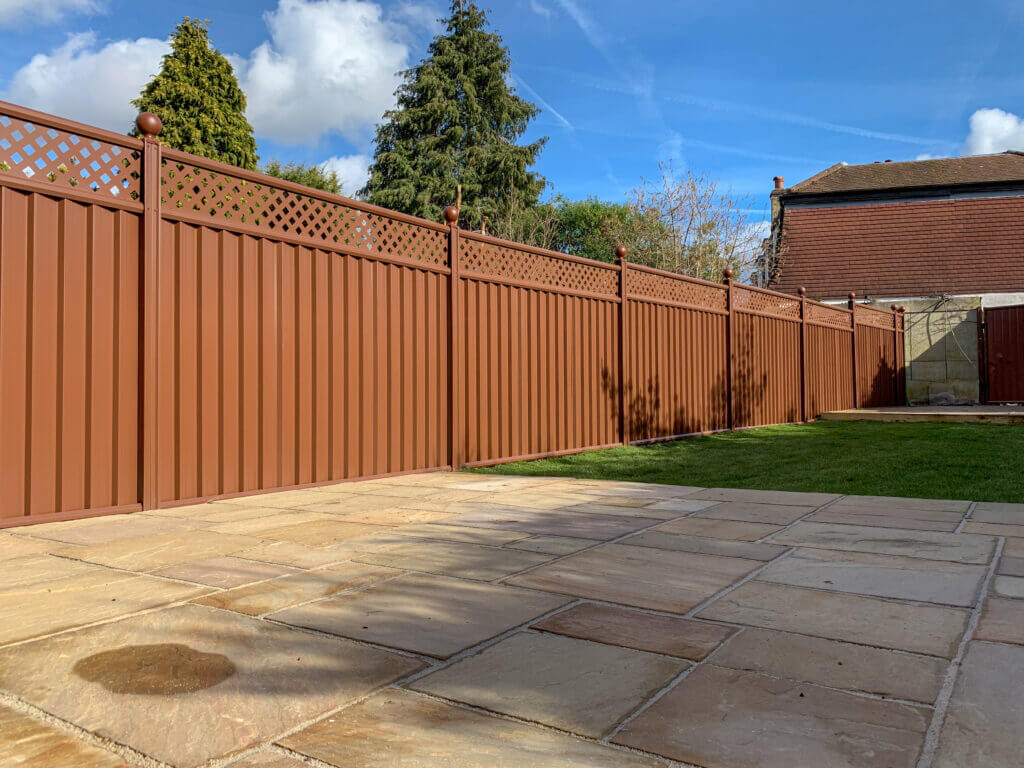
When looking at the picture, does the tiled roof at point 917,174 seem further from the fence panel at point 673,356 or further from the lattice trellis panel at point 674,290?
the fence panel at point 673,356

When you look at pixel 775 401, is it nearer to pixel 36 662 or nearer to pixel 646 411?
pixel 646 411

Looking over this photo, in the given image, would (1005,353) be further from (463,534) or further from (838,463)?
(463,534)

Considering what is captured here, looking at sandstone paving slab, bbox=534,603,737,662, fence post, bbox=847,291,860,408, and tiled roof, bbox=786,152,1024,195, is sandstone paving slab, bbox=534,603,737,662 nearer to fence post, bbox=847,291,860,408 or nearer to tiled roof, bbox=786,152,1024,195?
fence post, bbox=847,291,860,408

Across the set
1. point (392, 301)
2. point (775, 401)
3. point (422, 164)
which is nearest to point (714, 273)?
point (775, 401)

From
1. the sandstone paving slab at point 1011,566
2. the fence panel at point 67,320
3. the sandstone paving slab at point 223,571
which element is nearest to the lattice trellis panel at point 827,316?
the sandstone paving slab at point 1011,566

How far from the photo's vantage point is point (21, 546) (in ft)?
8.92

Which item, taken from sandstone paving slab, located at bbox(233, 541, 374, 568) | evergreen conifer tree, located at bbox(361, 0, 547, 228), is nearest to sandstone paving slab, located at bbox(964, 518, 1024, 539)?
sandstone paving slab, located at bbox(233, 541, 374, 568)

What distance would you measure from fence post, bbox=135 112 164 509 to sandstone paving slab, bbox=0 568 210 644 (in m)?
1.41

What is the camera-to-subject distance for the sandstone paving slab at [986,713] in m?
1.07

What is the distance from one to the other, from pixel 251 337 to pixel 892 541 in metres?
3.48

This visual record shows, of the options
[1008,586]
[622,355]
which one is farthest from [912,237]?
[1008,586]

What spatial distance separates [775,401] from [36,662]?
9.72m

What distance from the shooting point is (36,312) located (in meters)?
3.22

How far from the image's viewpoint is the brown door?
12.3 metres
